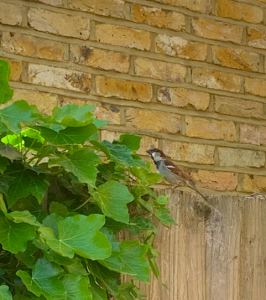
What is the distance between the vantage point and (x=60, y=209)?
95 centimetres

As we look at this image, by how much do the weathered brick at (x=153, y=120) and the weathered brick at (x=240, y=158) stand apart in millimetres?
245

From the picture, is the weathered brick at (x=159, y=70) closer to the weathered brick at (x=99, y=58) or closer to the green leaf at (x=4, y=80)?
the weathered brick at (x=99, y=58)

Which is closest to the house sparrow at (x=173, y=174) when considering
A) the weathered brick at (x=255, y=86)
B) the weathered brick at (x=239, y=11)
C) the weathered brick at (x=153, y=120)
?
the weathered brick at (x=153, y=120)

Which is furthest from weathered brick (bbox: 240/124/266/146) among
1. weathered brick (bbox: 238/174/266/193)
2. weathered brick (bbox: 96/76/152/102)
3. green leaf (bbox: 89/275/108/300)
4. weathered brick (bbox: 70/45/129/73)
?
green leaf (bbox: 89/275/108/300)

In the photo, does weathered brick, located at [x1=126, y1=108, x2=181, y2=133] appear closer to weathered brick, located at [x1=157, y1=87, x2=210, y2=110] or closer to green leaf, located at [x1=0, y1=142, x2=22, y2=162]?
weathered brick, located at [x1=157, y1=87, x2=210, y2=110]

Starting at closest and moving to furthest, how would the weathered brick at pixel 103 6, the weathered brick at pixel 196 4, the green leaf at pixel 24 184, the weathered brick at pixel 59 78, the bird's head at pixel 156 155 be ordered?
the green leaf at pixel 24 184 < the bird's head at pixel 156 155 < the weathered brick at pixel 59 78 < the weathered brick at pixel 103 6 < the weathered brick at pixel 196 4

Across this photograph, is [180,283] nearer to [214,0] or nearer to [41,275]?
[41,275]

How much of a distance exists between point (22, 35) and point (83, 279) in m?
1.72

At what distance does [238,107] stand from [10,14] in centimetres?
107

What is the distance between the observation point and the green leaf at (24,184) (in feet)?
2.92

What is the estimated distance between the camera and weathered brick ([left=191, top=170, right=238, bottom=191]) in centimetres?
274

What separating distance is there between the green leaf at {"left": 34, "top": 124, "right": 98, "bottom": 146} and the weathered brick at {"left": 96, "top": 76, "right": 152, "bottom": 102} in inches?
67.3

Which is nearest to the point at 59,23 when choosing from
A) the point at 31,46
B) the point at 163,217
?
the point at 31,46

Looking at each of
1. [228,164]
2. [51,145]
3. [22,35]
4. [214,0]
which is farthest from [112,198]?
[214,0]
